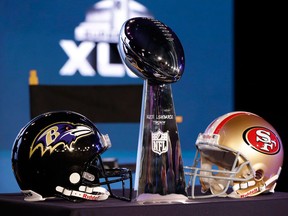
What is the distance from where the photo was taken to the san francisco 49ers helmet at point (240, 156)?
1712 mm

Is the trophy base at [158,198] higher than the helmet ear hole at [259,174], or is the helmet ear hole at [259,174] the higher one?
the helmet ear hole at [259,174]

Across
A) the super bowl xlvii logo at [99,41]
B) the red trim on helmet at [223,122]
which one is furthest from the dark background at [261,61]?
the red trim on helmet at [223,122]

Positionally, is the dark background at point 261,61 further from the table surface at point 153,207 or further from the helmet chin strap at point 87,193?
the helmet chin strap at point 87,193

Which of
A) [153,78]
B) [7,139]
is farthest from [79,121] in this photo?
[7,139]

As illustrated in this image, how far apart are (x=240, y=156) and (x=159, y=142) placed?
23 centimetres

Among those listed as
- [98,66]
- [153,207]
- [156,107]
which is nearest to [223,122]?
[156,107]

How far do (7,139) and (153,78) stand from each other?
6.35 ft

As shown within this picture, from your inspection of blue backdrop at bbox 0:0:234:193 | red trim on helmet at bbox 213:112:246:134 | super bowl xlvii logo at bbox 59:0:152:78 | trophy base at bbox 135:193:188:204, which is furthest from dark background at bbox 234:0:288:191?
trophy base at bbox 135:193:188:204

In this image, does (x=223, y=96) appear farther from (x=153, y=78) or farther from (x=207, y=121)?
(x=153, y=78)

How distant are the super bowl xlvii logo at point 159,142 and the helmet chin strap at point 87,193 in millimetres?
153

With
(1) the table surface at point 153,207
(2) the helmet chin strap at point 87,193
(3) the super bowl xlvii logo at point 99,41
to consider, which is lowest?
(1) the table surface at point 153,207

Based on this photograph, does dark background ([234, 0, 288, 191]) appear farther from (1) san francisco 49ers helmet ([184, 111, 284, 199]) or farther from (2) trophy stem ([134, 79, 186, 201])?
(2) trophy stem ([134, 79, 186, 201])

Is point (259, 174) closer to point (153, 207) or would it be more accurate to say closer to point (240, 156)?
point (240, 156)

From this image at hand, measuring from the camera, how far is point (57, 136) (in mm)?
1612
